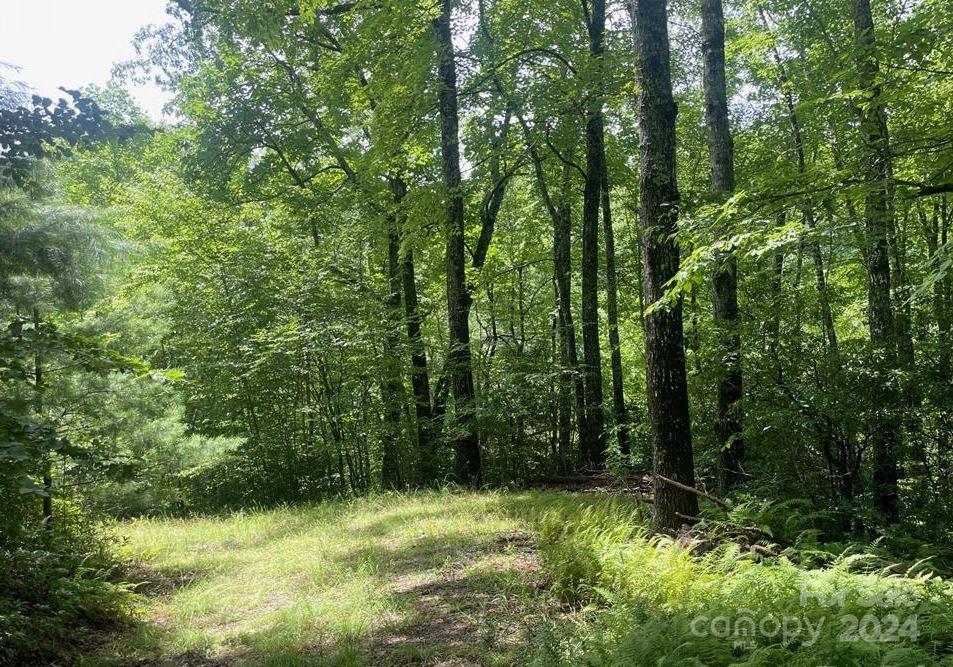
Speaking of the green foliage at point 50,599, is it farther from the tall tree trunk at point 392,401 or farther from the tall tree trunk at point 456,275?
the tall tree trunk at point 392,401

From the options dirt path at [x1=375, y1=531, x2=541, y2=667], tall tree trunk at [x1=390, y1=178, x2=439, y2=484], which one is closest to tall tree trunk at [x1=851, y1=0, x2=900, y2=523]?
dirt path at [x1=375, y1=531, x2=541, y2=667]

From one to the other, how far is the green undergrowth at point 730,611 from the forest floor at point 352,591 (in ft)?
1.24

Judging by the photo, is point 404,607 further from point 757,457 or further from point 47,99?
point 757,457

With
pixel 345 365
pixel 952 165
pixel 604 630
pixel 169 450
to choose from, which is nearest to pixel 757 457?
pixel 952 165

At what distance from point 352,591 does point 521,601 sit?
161cm

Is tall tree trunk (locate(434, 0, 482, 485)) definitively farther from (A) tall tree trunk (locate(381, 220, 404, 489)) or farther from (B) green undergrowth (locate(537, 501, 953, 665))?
(B) green undergrowth (locate(537, 501, 953, 665))

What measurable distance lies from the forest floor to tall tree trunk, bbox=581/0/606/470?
384 centimetres

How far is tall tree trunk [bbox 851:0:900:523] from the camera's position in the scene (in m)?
5.43

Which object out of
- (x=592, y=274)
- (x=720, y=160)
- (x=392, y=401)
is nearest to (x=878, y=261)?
(x=720, y=160)

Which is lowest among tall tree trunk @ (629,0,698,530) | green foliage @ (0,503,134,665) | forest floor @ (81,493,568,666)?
forest floor @ (81,493,568,666)

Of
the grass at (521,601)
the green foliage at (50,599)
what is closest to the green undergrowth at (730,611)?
the grass at (521,601)

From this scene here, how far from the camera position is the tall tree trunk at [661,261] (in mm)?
5539

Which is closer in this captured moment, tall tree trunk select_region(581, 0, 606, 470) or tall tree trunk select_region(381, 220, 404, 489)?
tall tree trunk select_region(381, 220, 404, 489)

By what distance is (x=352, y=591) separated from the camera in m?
5.44
